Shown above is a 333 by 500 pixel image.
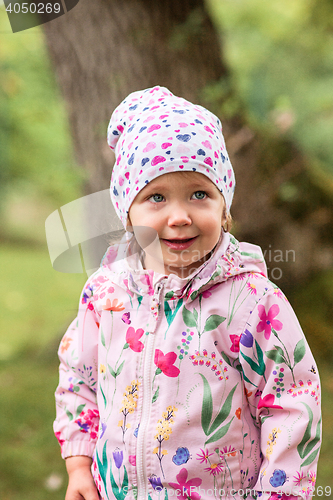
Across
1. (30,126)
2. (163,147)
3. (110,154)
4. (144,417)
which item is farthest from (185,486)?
(30,126)

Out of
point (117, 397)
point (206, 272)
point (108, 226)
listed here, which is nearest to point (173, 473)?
point (117, 397)

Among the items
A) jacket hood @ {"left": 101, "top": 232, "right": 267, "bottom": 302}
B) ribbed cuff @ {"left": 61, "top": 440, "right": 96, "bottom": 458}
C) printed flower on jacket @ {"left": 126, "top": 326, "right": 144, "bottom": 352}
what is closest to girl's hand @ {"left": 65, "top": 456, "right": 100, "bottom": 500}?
ribbed cuff @ {"left": 61, "top": 440, "right": 96, "bottom": 458}

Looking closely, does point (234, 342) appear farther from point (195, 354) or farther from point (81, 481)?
point (81, 481)

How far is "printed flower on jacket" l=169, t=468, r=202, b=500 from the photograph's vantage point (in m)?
1.02

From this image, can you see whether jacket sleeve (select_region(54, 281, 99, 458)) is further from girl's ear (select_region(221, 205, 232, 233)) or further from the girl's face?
girl's ear (select_region(221, 205, 232, 233))

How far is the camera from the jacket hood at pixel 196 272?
107 cm

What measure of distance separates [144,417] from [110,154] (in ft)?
4.28

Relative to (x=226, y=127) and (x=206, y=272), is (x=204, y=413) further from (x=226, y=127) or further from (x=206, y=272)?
(x=226, y=127)

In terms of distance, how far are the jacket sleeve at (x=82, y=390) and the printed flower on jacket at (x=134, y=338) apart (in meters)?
0.15

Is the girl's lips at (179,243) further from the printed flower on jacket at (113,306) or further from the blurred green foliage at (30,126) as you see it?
the blurred green foliage at (30,126)

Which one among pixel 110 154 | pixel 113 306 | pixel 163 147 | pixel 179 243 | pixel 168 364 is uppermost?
pixel 110 154

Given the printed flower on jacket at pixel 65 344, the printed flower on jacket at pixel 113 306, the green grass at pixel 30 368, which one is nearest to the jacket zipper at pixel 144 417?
the printed flower on jacket at pixel 113 306

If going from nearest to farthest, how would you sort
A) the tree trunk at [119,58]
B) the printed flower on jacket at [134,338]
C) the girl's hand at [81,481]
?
the printed flower on jacket at [134,338], the girl's hand at [81,481], the tree trunk at [119,58]

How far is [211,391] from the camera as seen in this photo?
104 centimetres
